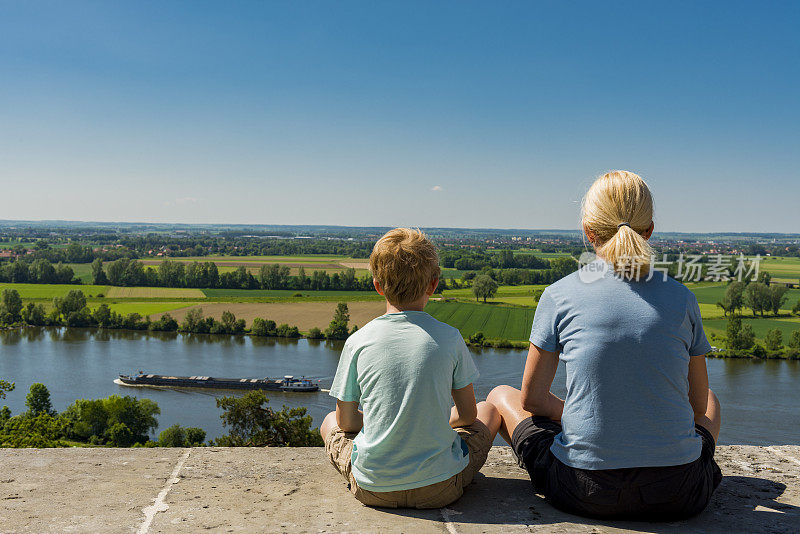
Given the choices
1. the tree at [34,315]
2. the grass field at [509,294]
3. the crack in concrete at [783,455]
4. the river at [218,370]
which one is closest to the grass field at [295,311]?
the river at [218,370]

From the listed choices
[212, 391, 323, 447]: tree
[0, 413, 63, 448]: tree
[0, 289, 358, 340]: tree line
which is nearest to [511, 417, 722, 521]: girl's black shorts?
[0, 413, 63, 448]: tree

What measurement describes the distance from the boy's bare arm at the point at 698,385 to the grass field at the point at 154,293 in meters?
47.2

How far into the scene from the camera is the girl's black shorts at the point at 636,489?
4.61ft

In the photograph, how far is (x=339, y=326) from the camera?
34.1 meters

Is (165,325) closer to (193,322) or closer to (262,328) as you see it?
(193,322)

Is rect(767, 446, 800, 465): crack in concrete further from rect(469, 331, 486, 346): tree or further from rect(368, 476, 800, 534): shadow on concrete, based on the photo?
rect(469, 331, 486, 346): tree

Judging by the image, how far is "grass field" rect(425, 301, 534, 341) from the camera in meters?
32.6

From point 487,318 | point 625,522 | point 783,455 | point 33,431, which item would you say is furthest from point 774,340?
point 625,522

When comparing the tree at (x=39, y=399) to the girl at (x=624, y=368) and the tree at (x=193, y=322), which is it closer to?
the tree at (x=193, y=322)

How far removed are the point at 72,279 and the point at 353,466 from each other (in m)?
58.3

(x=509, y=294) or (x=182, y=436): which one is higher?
(x=509, y=294)

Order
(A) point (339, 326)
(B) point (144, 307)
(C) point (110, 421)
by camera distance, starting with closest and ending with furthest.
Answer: (C) point (110, 421)
(A) point (339, 326)
(B) point (144, 307)

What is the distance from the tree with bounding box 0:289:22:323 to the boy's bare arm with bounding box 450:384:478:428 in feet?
146

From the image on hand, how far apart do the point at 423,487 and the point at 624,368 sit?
57 cm
